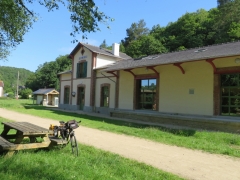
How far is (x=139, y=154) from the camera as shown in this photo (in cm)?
552

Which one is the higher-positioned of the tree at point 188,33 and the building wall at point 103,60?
the tree at point 188,33

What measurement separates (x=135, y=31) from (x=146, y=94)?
1739 inches

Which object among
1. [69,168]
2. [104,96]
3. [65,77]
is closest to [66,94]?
[65,77]

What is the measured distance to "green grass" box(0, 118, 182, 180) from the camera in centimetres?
359

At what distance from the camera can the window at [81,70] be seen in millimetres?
21223

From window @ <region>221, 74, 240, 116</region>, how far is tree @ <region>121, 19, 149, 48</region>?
46.2 metres

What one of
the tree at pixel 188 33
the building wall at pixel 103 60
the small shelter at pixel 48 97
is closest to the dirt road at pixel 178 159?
the building wall at pixel 103 60

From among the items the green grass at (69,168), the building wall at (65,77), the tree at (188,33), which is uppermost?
the tree at (188,33)

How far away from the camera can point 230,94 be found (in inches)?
436

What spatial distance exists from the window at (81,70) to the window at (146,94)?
7.34 m

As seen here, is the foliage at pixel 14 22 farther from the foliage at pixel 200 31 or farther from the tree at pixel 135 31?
the tree at pixel 135 31

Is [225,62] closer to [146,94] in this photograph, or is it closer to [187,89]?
[187,89]

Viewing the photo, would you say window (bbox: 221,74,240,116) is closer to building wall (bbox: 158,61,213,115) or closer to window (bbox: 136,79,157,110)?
building wall (bbox: 158,61,213,115)

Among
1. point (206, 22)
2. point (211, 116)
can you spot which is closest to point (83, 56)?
point (211, 116)
